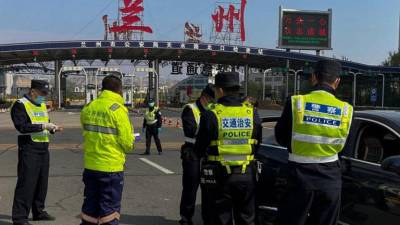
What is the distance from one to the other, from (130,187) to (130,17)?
49.7 metres

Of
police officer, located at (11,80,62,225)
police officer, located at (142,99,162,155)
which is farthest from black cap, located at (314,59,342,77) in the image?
police officer, located at (142,99,162,155)

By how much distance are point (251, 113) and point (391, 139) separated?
4.27 ft

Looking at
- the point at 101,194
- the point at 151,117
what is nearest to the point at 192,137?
the point at 101,194

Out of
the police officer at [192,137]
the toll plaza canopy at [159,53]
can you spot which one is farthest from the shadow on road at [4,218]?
the toll plaza canopy at [159,53]

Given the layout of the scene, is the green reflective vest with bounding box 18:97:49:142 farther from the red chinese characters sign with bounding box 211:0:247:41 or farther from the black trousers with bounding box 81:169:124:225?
the red chinese characters sign with bounding box 211:0:247:41

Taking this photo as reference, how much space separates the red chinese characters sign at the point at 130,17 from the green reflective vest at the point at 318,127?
171ft

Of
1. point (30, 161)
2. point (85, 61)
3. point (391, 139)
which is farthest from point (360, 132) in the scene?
point (85, 61)

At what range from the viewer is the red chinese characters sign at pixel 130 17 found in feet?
183

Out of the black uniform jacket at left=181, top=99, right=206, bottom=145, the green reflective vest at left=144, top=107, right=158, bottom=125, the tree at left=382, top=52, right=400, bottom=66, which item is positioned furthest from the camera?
the tree at left=382, top=52, right=400, bottom=66

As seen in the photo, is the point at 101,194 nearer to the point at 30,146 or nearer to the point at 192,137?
the point at 192,137

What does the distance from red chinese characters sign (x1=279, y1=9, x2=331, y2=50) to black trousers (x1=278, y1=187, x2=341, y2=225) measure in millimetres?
41394

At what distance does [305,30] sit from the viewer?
1812 inches

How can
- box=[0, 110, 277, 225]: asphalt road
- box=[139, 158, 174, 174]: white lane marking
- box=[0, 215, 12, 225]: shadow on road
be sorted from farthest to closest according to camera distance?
box=[139, 158, 174, 174]: white lane marking < box=[0, 110, 277, 225]: asphalt road < box=[0, 215, 12, 225]: shadow on road

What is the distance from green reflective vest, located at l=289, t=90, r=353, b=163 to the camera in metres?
4.27
